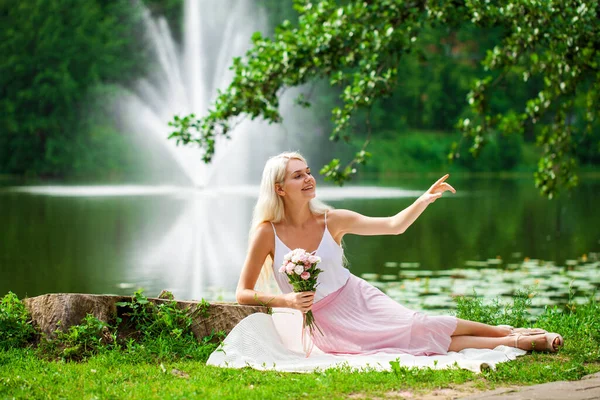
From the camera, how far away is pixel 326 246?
5.46 metres

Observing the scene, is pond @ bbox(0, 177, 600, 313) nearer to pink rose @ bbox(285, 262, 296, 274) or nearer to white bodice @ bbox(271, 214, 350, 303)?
white bodice @ bbox(271, 214, 350, 303)

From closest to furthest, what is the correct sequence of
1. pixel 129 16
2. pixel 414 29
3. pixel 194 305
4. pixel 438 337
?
1. pixel 438 337
2. pixel 194 305
3. pixel 414 29
4. pixel 129 16

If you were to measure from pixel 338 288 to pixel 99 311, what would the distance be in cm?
160

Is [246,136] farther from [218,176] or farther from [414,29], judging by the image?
[414,29]

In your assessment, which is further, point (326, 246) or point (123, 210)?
point (123, 210)

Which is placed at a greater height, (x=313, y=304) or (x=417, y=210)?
(x=417, y=210)

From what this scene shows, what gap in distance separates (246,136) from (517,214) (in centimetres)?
2303

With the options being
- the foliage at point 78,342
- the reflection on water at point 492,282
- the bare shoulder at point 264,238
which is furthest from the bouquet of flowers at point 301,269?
the reflection on water at point 492,282

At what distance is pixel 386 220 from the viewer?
5422 mm

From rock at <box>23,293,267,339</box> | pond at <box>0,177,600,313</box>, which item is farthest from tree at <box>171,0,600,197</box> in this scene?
rock at <box>23,293,267,339</box>

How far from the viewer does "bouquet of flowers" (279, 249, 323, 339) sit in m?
4.97

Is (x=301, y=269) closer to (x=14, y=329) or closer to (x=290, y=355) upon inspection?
(x=290, y=355)

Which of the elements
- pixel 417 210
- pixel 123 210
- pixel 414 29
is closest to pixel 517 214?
pixel 123 210

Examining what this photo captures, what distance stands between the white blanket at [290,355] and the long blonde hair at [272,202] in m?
0.37
